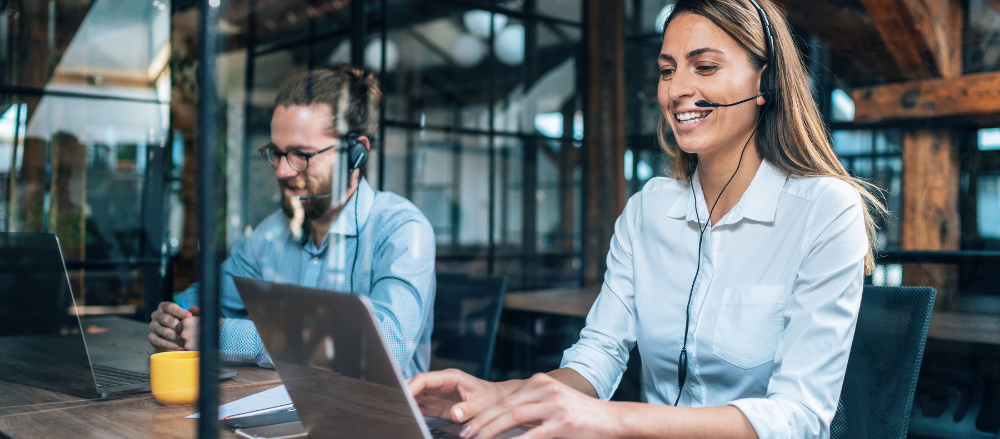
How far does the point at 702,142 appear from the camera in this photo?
1281 mm

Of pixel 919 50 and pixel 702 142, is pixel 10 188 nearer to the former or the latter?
pixel 702 142

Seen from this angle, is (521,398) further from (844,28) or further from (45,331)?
(844,28)

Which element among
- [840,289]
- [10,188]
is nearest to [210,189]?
[840,289]

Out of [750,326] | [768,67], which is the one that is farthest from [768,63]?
[750,326]

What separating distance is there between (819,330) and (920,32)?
3388 millimetres

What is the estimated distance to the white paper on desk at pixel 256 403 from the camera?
3.40 feet

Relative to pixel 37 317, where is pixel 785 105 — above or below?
above

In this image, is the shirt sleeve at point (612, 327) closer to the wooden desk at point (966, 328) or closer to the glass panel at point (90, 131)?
the wooden desk at point (966, 328)

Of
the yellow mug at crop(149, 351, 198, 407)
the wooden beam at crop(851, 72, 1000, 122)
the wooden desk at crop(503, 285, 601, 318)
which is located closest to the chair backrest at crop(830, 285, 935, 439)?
the yellow mug at crop(149, 351, 198, 407)

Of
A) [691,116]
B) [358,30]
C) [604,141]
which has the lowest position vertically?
[691,116]

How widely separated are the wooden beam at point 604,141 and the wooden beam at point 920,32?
163 centimetres

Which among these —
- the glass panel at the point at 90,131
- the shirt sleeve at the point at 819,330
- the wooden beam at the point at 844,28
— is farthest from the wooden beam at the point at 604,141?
the shirt sleeve at the point at 819,330

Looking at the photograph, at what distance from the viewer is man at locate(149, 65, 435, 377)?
5.25 ft

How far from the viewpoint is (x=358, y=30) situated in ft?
13.3
